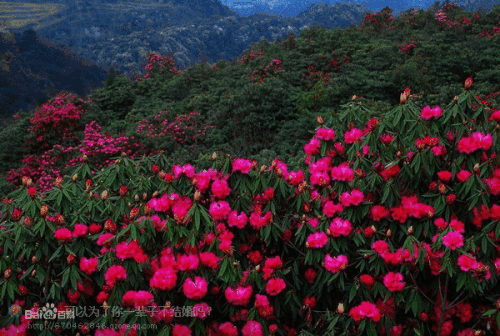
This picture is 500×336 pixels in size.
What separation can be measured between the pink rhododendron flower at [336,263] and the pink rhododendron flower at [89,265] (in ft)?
3.63

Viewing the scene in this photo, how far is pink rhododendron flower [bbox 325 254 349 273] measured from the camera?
6.31 ft

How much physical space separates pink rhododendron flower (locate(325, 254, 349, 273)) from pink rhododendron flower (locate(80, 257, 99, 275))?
3.63 feet

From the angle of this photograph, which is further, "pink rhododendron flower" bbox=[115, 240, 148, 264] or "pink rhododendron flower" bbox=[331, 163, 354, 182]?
"pink rhododendron flower" bbox=[331, 163, 354, 182]

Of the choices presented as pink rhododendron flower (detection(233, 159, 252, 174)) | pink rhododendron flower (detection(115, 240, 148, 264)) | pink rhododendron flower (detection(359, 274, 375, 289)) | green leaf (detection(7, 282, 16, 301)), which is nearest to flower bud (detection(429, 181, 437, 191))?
pink rhododendron flower (detection(359, 274, 375, 289))

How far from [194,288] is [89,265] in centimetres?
55

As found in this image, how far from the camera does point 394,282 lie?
1.88 m

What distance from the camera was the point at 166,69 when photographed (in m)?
13.0

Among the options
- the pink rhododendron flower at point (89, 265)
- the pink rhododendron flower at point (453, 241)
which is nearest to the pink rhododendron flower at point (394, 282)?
the pink rhododendron flower at point (453, 241)

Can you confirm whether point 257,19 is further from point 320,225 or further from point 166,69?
point 320,225

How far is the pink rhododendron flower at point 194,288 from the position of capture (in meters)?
1.74

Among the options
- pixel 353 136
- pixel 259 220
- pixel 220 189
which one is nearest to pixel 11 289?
pixel 220 189

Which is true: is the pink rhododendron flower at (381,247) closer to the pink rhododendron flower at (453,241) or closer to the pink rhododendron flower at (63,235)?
the pink rhododendron flower at (453,241)

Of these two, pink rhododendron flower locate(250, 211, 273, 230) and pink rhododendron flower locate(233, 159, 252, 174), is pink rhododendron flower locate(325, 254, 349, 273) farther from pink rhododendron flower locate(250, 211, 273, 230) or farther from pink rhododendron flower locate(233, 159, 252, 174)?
pink rhododendron flower locate(233, 159, 252, 174)

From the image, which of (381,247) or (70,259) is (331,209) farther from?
(70,259)
